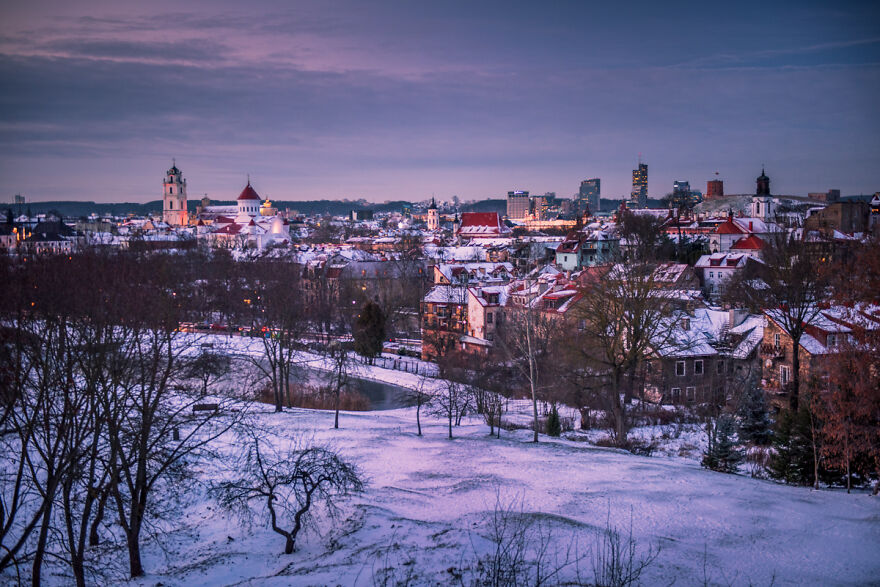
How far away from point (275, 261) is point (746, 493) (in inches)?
2145

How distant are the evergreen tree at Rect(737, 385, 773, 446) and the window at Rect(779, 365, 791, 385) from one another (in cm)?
576

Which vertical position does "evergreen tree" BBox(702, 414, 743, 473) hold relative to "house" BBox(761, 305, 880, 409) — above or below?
below

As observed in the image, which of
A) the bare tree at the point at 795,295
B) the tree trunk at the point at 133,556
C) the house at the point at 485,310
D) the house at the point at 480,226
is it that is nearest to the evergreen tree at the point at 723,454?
the bare tree at the point at 795,295

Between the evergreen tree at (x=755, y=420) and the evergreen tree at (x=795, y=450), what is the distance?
442 centimetres

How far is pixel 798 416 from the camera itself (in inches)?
673

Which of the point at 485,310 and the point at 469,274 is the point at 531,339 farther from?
the point at 469,274

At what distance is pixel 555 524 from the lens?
1277cm

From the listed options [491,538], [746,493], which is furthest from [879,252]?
[491,538]

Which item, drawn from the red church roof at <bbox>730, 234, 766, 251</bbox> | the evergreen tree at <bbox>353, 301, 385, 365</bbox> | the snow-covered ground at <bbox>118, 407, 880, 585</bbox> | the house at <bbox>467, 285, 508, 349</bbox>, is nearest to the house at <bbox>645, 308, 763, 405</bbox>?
the snow-covered ground at <bbox>118, 407, 880, 585</bbox>

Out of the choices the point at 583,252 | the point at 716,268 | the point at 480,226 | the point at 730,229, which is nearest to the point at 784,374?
the point at 716,268

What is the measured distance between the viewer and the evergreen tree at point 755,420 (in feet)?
73.2

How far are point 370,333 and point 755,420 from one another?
22.2 meters

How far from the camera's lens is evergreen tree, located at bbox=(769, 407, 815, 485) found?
16984mm

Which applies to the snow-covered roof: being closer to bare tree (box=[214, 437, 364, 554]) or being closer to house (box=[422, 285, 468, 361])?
A: house (box=[422, 285, 468, 361])
